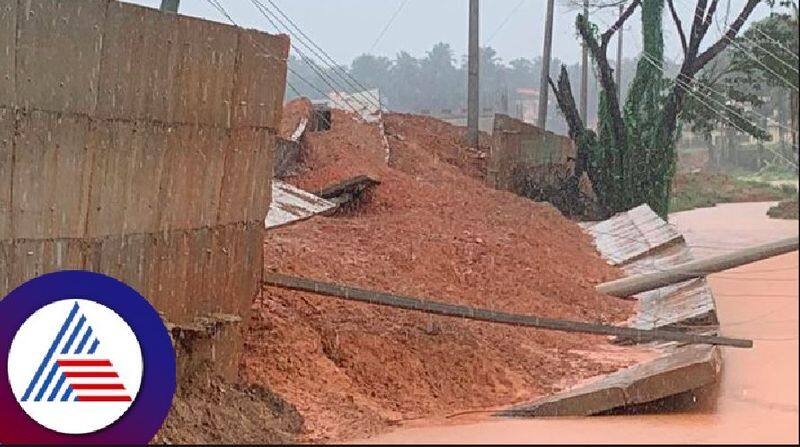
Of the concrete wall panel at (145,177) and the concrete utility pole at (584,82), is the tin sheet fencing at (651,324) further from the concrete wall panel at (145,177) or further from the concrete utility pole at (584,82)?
the concrete wall panel at (145,177)

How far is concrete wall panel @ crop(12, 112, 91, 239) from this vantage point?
3279mm

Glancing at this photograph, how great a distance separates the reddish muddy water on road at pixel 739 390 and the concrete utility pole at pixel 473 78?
1493 mm

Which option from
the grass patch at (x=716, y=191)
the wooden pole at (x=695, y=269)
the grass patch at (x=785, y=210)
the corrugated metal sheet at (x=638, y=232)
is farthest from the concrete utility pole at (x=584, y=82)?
the grass patch at (x=785, y=210)

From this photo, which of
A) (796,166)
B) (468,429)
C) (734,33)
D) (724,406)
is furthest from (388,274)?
(796,166)

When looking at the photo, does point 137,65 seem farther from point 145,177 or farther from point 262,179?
point 262,179

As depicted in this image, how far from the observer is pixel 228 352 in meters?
4.45

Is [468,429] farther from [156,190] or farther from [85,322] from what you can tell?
[156,190]

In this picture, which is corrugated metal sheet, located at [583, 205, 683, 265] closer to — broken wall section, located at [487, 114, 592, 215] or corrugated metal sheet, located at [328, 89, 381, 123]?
broken wall section, located at [487, 114, 592, 215]

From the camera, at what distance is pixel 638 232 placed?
508 centimetres

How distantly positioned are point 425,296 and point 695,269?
1615 millimetres

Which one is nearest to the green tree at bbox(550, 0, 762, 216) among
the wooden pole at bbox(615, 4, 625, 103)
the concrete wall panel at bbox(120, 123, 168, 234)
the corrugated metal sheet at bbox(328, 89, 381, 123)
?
the wooden pole at bbox(615, 4, 625, 103)

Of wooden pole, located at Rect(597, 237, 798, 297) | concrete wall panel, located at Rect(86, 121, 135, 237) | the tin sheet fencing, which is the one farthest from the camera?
the tin sheet fencing

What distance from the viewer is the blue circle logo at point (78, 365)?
2348 millimetres

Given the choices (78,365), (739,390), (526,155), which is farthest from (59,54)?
(526,155)
